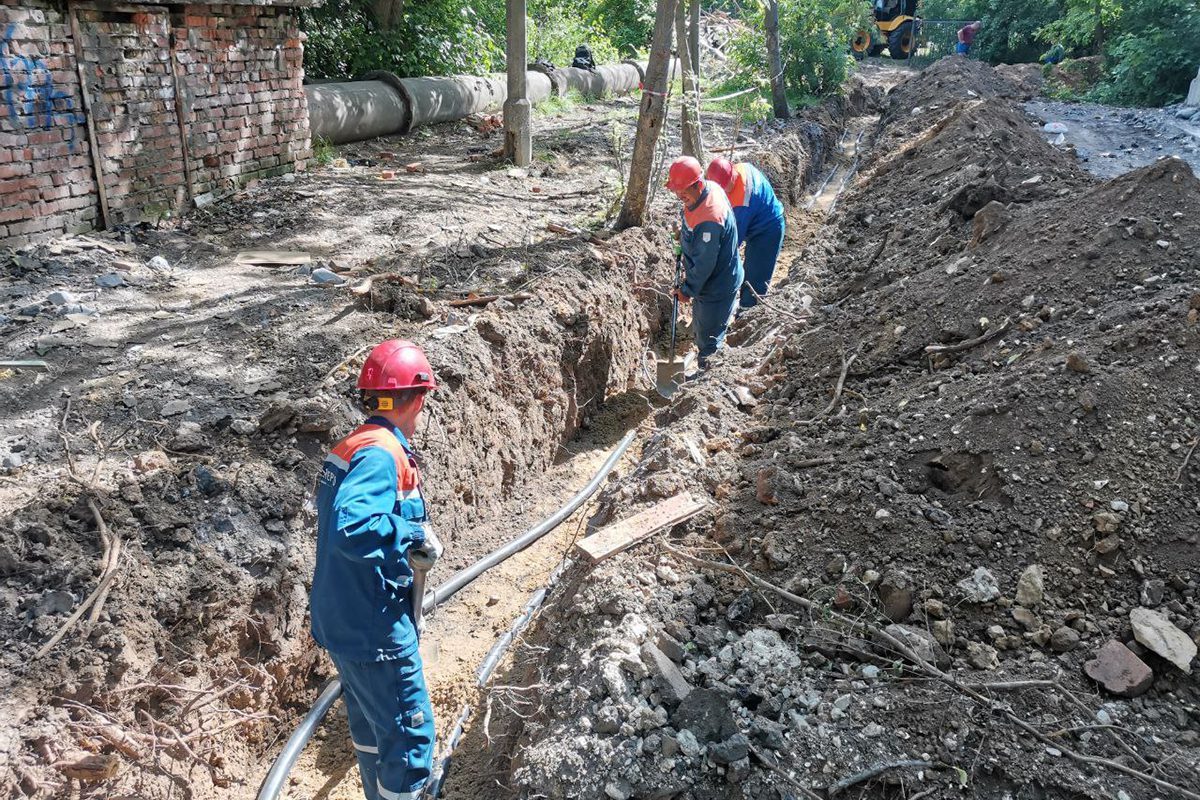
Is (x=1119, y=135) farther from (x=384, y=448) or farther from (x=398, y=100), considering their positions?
(x=384, y=448)

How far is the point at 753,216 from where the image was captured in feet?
24.3

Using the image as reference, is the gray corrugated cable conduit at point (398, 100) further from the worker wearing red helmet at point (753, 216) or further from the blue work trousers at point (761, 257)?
the blue work trousers at point (761, 257)

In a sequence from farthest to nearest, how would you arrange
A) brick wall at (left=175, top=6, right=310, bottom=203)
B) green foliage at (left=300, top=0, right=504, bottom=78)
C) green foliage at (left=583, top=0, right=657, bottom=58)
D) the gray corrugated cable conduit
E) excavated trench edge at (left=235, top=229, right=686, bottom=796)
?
green foliage at (left=583, top=0, right=657, bottom=58), green foliage at (left=300, top=0, right=504, bottom=78), the gray corrugated cable conduit, brick wall at (left=175, top=6, right=310, bottom=203), excavated trench edge at (left=235, top=229, right=686, bottom=796)

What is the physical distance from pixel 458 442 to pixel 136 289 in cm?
288

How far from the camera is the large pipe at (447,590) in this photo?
11.5ft

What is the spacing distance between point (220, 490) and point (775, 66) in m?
13.6

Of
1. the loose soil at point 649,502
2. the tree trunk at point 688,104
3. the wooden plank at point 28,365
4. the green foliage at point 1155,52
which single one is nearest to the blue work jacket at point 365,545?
the loose soil at point 649,502

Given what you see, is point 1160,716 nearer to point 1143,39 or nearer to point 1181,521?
point 1181,521

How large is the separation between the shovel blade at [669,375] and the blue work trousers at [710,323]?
19 centimetres

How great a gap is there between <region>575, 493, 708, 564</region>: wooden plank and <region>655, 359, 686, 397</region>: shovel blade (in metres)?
2.96

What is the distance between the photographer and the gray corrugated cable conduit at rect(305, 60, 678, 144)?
1016cm

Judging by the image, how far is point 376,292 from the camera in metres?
5.93

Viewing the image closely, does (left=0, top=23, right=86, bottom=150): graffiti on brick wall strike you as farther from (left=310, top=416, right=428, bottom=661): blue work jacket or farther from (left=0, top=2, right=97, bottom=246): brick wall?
(left=310, top=416, right=428, bottom=661): blue work jacket

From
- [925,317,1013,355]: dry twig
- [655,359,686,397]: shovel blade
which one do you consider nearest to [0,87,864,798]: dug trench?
[655,359,686,397]: shovel blade
